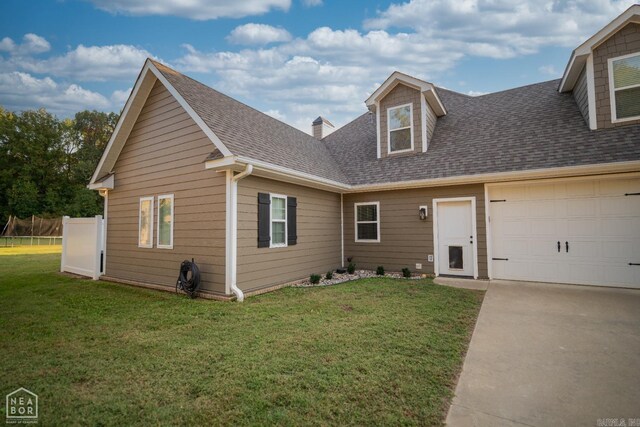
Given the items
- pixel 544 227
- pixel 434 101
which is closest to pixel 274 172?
pixel 434 101

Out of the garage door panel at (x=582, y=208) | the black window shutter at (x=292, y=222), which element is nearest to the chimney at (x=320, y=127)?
the black window shutter at (x=292, y=222)

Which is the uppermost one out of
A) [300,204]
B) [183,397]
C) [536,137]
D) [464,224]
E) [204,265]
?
[536,137]

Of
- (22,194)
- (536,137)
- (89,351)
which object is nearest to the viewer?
(89,351)

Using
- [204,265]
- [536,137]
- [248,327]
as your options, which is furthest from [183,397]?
[536,137]

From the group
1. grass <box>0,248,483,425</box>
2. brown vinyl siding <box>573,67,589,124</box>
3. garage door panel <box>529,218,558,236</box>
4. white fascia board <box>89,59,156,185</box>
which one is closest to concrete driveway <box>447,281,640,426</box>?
grass <box>0,248,483,425</box>

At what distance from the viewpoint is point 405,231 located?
8562 mm

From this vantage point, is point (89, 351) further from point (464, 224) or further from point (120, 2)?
point (120, 2)

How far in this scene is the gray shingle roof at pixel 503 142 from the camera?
6641 mm

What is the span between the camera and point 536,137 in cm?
755

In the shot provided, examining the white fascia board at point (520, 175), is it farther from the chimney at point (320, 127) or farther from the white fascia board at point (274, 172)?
the chimney at point (320, 127)

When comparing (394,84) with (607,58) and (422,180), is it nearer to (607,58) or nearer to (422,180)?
(422,180)

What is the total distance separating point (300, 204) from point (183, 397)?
18.7ft

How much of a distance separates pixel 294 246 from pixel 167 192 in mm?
3326

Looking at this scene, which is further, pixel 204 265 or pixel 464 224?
pixel 464 224
